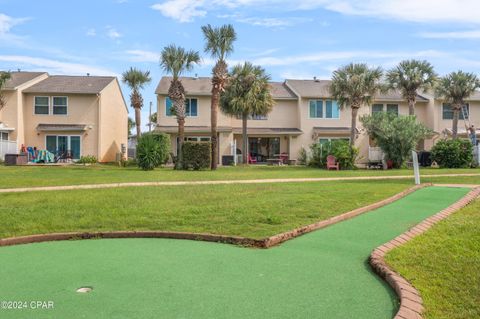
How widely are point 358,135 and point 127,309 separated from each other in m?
35.3

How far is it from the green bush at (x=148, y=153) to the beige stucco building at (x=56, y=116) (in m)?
10.4

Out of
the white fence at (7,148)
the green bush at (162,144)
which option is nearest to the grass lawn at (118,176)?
the green bush at (162,144)

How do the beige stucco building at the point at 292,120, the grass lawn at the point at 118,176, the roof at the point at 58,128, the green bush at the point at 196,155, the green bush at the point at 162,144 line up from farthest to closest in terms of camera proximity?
the beige stucco building at the point at 292,120
the roof at the point at 58,128
the green bush at the point at 162,144
the green bush at the point at 196,155
the grass lawn at the point at 118,176

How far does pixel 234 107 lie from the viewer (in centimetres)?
3281

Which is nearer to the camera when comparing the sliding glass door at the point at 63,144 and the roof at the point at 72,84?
the sliding glass door at the point at 63,144

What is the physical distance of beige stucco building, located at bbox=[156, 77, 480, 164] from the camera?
3662 cm

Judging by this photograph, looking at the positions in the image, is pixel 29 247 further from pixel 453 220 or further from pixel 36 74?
pixel 36 74

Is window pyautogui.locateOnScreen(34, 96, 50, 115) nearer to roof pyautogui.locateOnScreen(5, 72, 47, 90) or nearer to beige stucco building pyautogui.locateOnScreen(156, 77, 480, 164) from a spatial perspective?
roof pyautogui.locateOnScreen(5, 72, 47, 90)

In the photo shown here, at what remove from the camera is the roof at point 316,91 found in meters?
37.6

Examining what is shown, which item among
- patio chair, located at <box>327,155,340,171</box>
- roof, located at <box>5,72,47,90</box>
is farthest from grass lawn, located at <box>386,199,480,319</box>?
roof, located at <box>5,72,47,90</box>

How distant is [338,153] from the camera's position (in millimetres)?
27828

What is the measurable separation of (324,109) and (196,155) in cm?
1578

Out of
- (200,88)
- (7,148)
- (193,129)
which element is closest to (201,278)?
(193,129)

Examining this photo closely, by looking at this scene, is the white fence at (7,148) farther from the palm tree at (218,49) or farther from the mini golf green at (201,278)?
the mini golf green at (201,278)
